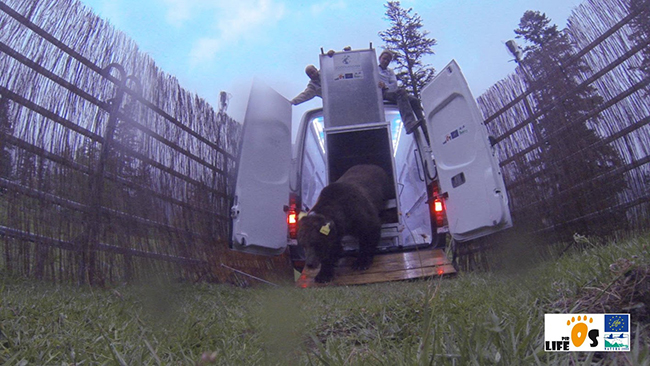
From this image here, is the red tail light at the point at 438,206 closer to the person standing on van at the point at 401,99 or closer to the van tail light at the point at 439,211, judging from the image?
the van tail light at the point at 439,211

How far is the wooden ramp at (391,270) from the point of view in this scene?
4727mm

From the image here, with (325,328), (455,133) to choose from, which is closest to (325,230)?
(455,133)

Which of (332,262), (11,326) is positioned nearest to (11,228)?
(11,326)

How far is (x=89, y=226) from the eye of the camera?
328 centimetres

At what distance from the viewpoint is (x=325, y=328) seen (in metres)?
2.05

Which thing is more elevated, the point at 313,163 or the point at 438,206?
the point at 313,163

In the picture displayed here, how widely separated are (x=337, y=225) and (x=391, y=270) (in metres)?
0.78

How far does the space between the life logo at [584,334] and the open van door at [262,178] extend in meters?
3.86

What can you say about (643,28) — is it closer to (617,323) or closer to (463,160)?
(463,160)

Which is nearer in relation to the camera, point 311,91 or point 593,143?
point 593,143

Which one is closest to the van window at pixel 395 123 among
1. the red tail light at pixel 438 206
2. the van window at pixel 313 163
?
the van window at pixel 313 163

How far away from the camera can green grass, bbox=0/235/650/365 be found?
102cm

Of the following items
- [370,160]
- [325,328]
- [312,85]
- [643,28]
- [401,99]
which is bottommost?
A: [325,328]

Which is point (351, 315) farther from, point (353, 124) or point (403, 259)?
point (353, 124)
